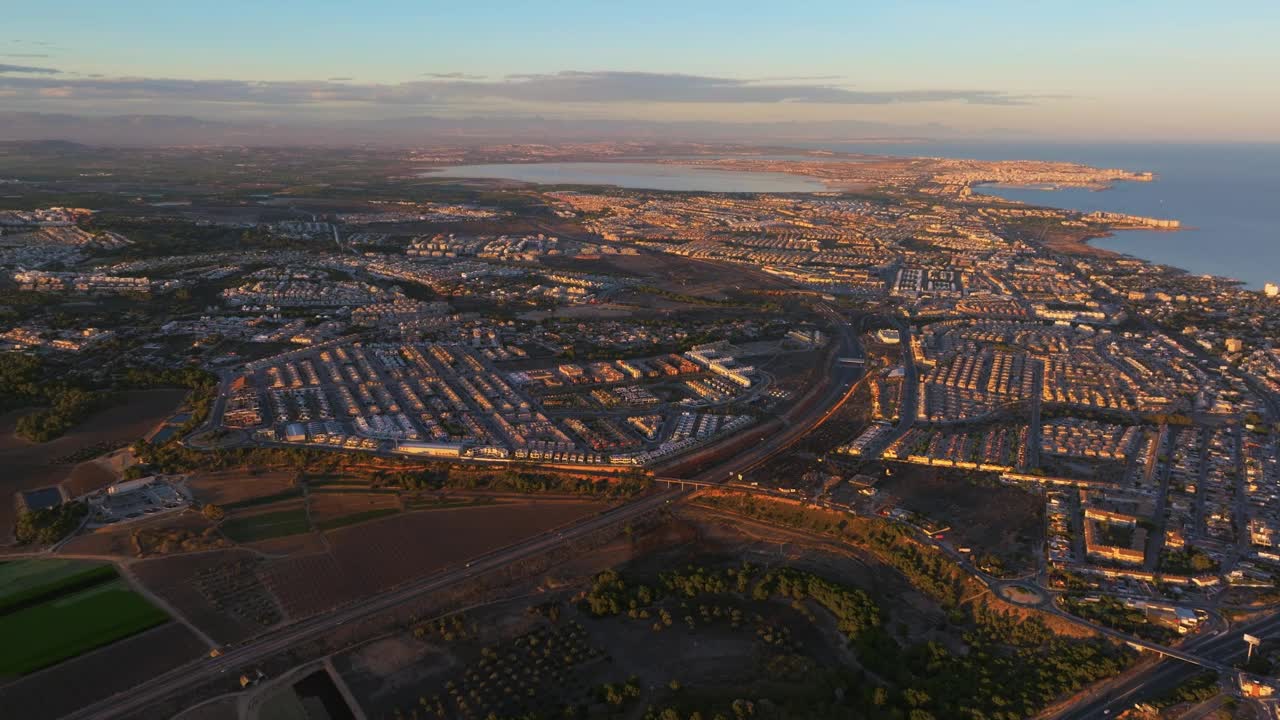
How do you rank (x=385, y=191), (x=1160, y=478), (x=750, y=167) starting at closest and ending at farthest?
(x=1160, y=478), (x=385, y=191), (x=750, y=167)

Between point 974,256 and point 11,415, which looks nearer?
point 11,415

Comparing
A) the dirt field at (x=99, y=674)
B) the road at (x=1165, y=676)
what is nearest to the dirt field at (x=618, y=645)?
the road at (x=1165, y=676)

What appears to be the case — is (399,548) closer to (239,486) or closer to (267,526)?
(267,526)

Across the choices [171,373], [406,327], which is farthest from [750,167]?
[171,373]

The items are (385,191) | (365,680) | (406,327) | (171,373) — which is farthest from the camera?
(385,191)

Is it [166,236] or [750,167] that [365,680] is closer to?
[166,236]

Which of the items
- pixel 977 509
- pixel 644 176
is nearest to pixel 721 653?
pixel 977 509

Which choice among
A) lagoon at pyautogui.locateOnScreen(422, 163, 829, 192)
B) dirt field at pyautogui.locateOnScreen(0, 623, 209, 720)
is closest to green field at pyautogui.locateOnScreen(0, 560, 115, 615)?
dirt field at pyautogui.locateOnScreen(0, 623, 209, 720)
